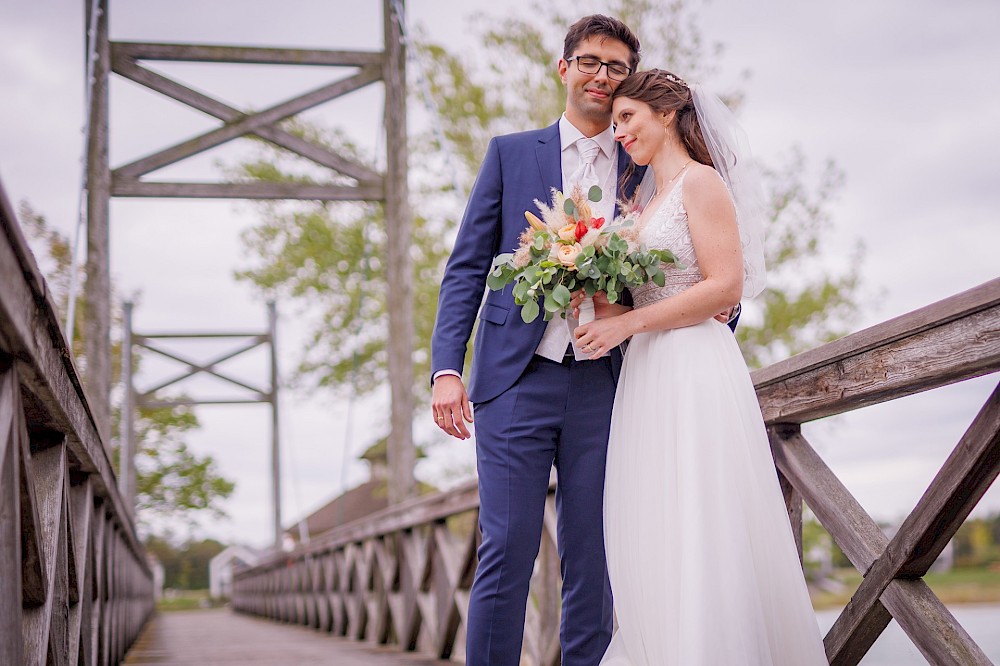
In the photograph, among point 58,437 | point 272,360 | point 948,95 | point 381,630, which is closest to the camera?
point 58,437

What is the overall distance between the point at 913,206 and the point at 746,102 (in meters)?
2.27

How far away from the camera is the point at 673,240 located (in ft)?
7.04

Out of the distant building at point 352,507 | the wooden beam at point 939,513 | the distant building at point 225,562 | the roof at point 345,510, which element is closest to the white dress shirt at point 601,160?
the wooden beam at point 939,513

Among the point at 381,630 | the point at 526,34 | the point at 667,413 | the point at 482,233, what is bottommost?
the point at 381,630

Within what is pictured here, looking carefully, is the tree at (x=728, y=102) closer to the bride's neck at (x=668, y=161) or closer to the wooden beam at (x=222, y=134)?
the wooden beam at (x=222, y=134)

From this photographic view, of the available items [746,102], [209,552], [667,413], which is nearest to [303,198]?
[667,413]

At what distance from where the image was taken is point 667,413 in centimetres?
204

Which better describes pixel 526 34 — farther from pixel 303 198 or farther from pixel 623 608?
pixel 623 608

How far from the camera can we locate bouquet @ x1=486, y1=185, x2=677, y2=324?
6.54 feet

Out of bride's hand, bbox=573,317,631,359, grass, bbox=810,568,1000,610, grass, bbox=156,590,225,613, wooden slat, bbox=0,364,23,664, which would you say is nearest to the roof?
grass, bbox=156,590,225,613

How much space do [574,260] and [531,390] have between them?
352 millimetres

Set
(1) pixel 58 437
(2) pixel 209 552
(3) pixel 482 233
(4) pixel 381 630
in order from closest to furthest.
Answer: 1. (1) pixel 58 437
2. (3) pixel 482 233
3. (4) pixel 381 630
4. (2) pixel 209 552

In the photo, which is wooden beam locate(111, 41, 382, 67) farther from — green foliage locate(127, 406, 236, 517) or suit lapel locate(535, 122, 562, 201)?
green foliage locate(127, 406, 236, 517)

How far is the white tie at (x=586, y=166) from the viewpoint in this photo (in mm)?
2357
